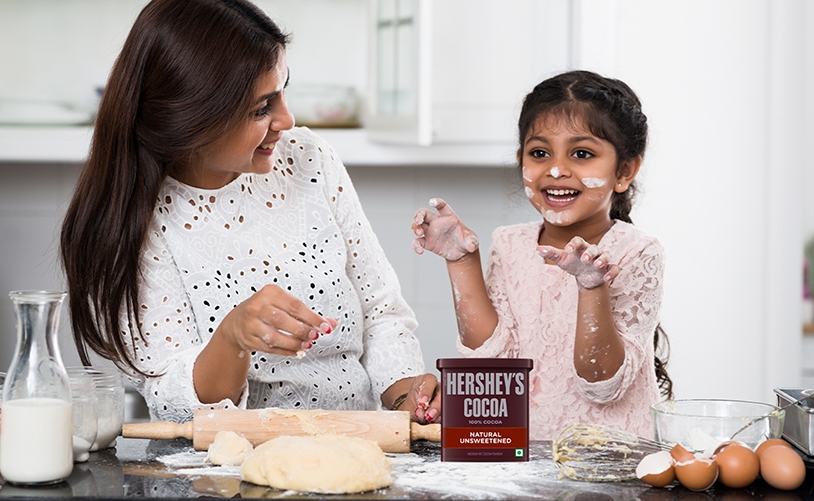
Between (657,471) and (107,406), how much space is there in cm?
69

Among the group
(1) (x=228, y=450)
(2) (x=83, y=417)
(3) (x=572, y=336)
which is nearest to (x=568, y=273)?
(3) (x=572, y=336)

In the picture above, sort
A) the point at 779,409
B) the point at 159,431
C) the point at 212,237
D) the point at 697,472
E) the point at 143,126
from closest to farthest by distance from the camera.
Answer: the point at 697,472
the point at 779,409
the point at 159,431
the point at 143,126
the point at 212,237

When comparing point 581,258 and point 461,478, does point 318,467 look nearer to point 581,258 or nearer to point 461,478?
point 461,478

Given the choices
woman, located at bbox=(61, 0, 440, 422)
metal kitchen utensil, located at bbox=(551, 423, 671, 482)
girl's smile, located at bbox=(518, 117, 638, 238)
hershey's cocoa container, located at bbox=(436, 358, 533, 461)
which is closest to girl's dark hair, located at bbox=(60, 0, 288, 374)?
woman, located at bbox=(61, 0, 440, 422)

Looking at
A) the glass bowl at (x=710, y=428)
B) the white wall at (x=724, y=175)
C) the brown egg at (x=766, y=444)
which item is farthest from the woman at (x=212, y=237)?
the white wall at (x=724, y=175)

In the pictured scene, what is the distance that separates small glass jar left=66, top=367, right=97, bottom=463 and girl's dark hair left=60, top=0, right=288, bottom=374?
0.33 meters

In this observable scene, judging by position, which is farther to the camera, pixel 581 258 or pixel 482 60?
pixel 482 60

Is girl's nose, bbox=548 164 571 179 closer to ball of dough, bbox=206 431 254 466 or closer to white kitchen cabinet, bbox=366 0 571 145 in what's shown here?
ball of dough, bbox=206 431 254 466

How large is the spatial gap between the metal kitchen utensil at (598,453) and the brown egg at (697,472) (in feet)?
0.22

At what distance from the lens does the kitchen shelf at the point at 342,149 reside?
2.32 m

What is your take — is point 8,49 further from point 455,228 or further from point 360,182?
point 455,228

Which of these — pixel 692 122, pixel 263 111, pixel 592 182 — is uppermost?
pixel 692 122

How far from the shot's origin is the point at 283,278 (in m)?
1.54

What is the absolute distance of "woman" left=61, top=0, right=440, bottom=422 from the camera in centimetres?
136
